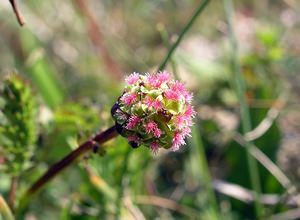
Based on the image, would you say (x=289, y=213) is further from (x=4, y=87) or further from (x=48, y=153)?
(x=4, y=87)

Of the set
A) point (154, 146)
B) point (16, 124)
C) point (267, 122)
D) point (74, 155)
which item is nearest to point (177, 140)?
point (154, 146)

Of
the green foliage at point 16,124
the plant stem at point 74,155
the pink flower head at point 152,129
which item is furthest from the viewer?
the green foliage at point 16,124

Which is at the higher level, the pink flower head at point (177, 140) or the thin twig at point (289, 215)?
the thin twig at point (289, 215)

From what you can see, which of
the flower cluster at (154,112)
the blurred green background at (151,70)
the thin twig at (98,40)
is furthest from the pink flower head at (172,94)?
the thin twig at (98,40)

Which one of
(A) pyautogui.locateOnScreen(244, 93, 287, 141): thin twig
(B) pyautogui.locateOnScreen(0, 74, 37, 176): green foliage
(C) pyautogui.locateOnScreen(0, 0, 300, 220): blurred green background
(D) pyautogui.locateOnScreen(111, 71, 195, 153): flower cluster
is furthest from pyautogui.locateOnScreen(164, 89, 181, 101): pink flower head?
(A) pyautogui.locateOnScreen(244, 93, 287, 141): thin twig

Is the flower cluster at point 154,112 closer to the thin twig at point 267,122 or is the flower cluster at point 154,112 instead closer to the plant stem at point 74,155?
the plant stem at point 74,155

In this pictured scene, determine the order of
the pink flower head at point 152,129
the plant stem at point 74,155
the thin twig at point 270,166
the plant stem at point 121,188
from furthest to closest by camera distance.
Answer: the thin twig at point 270,166 → the plant stem at point 121,188 → the plant stem at point 74,155 → the pink flower head at point 152,129

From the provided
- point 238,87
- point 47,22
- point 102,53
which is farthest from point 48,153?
point 47,22
